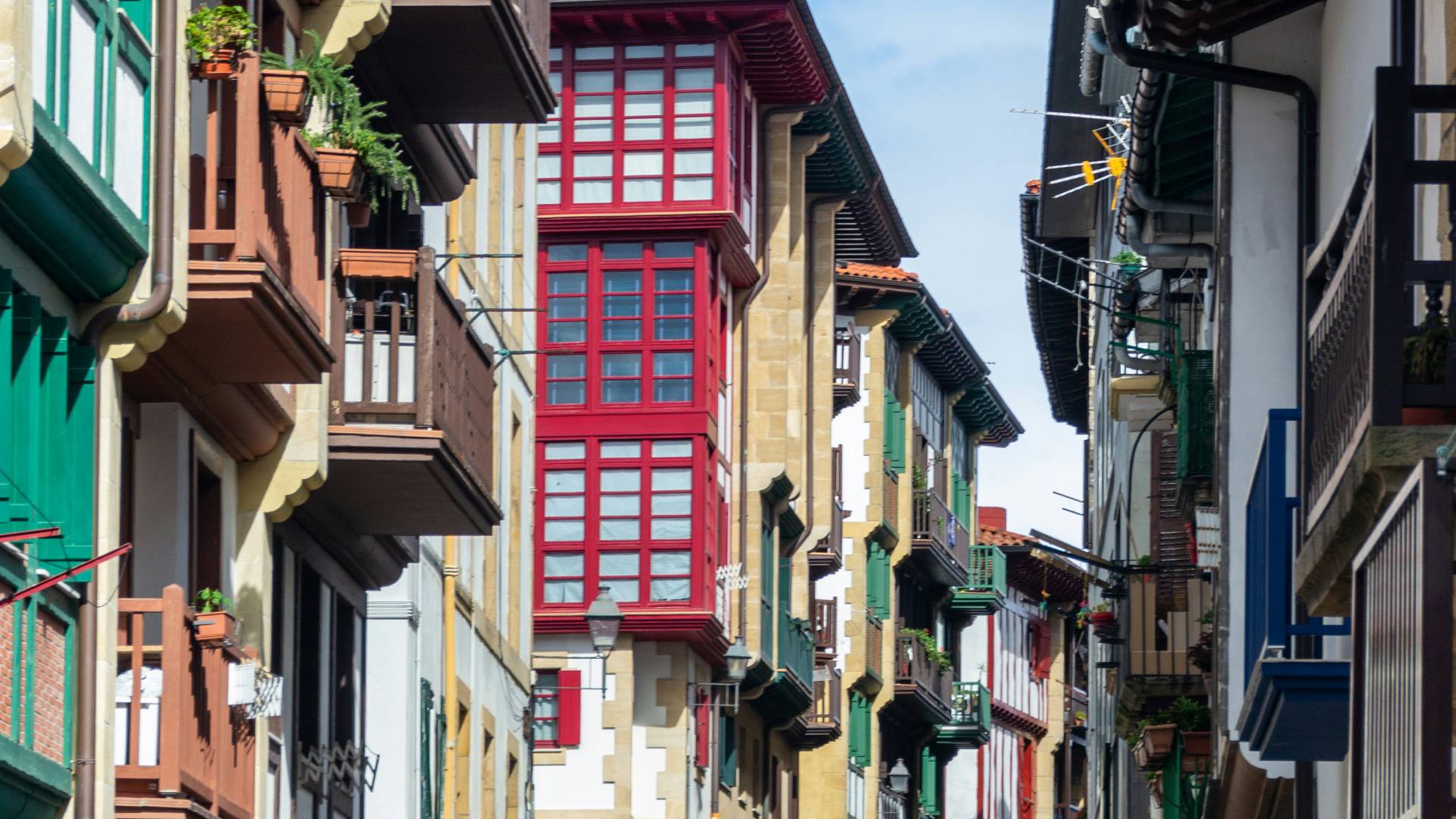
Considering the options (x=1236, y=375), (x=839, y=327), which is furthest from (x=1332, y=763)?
(x=839, y=327)

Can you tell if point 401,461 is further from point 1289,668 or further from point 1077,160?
point 1077,160

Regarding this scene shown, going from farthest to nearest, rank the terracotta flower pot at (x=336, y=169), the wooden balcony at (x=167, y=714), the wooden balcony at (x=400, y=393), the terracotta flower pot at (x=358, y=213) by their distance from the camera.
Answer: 1. the wooden balcony at (x=400, y=393)
2. the terracotta flower pot at (x=358, y=213)
3. the terracotta flower pot at (x=336, y=169)
4. the wooden balcony at (x=167, y=714)

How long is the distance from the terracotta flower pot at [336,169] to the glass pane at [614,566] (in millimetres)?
26070

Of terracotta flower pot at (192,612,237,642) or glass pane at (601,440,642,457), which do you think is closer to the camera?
terracotta flower pot at (192,612,237,642)

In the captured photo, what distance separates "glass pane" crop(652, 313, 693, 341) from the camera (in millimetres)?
45256

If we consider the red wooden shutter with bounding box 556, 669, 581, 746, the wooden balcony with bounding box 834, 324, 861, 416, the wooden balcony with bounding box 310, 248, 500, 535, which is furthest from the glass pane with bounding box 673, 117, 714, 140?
the wooden balcony with bounding box 310, 248, 500, 535

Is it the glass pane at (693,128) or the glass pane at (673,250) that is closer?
the glass pane at (673,250)

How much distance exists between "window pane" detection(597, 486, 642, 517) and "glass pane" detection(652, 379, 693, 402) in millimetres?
1400

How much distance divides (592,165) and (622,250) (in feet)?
4.00

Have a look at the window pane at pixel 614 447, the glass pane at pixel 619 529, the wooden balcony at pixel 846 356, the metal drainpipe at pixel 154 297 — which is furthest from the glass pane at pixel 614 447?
the metal drainpipe at pixel 154 297

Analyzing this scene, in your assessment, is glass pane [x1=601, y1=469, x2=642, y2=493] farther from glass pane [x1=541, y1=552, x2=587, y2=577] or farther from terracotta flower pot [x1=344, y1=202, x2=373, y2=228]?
terracotta flower pot [x1=344, y1=202, x2=373, y2=228]

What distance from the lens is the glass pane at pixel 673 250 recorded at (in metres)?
45.2

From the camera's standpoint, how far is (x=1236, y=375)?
18.9 m

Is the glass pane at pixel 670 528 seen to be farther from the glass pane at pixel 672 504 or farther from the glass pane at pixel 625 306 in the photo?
A: the glass pane at pixel 625 306
